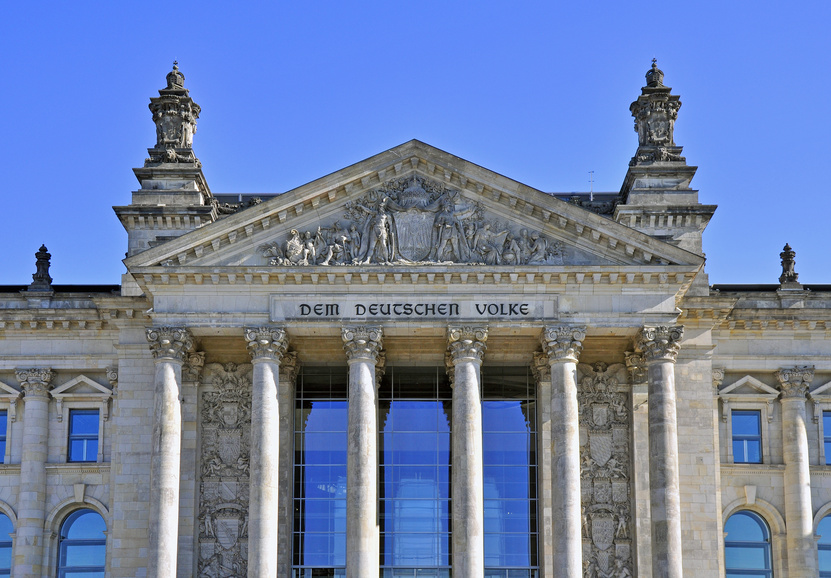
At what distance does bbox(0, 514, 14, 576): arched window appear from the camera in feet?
162

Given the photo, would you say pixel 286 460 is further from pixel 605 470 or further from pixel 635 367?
pixel 635 367

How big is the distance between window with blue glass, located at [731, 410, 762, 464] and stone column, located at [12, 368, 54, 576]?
77.8 feet

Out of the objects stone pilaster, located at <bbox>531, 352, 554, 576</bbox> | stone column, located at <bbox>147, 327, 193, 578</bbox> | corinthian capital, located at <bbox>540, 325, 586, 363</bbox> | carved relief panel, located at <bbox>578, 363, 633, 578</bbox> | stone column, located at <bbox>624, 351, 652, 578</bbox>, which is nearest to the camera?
stone column, located at <bbox>147, 327, 193, 578</bbox>

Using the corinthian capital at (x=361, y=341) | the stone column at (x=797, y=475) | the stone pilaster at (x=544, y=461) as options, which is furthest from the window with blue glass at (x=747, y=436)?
the corinthian capital at (x=361, y=341)

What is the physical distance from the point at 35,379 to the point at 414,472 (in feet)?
44.1

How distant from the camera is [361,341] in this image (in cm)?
4544

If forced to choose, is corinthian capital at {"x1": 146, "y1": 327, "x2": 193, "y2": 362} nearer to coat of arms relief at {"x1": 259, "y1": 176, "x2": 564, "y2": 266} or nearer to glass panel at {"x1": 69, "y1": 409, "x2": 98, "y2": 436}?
coat of arms relief at {"x1": 259, "y1": 176, "x2": 564, "y2": 266}

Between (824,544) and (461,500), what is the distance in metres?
13.9

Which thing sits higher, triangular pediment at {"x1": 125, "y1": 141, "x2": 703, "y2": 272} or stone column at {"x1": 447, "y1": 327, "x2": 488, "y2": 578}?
triangular pediment at {"x1": 125, "y1": 141, "x2": 703, "y2": 272}

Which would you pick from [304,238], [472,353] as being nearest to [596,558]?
[472,353]

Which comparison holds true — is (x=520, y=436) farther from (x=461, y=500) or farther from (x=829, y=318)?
(x=829, y=318)

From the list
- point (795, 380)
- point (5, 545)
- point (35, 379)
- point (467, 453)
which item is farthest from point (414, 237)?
point (5, 545)

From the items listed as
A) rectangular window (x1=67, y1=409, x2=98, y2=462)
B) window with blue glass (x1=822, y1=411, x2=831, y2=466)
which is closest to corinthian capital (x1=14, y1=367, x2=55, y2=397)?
rectangular window (x1=67, y1=409, x2=98, y2=462)

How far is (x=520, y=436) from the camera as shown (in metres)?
49.1
